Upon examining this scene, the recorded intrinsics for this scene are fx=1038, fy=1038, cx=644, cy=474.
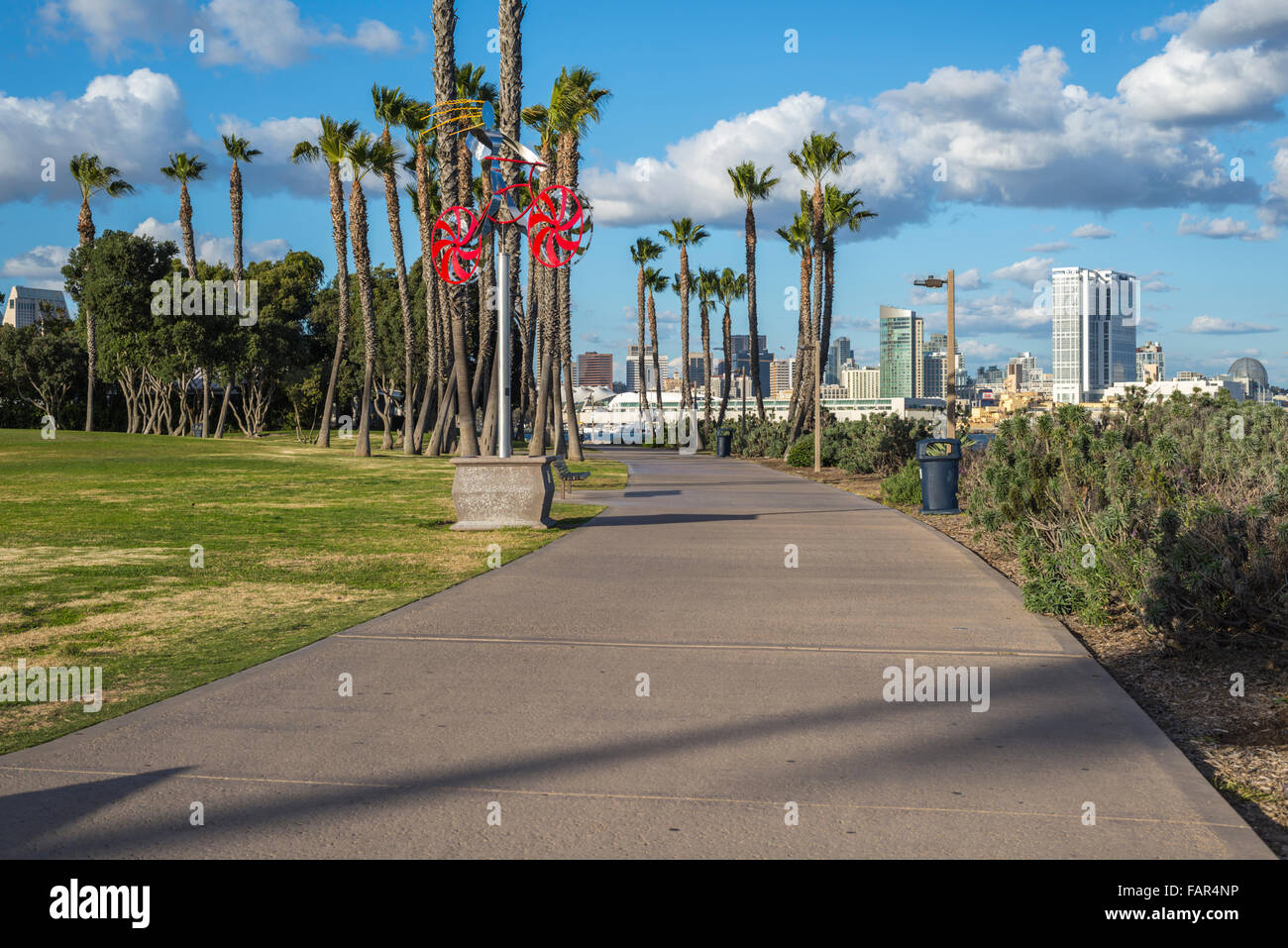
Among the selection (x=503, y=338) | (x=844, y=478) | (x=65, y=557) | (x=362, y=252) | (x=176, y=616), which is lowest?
(x=844, y=478)

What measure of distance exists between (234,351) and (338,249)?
11381mm

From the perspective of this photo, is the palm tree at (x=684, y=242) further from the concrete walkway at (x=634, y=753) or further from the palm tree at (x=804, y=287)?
the concrete walkway at (x=634, y=753)

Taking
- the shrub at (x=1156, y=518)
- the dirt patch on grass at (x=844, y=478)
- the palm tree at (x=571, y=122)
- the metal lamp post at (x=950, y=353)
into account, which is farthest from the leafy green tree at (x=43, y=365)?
the shrub at (x=1156, y=518)

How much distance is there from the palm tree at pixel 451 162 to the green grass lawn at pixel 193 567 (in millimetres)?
1897

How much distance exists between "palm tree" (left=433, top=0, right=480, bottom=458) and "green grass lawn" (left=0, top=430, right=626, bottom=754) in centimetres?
190

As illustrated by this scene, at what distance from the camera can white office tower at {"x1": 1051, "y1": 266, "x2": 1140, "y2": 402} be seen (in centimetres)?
3497

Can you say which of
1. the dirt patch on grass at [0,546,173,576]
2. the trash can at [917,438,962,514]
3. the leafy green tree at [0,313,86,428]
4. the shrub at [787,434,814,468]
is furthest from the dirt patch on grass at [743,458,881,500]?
the leafy green tree at [0,313,86,428]

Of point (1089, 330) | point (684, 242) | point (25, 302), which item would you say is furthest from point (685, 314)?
point (25, 302)

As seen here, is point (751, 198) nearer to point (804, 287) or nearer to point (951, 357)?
point (804, 287)

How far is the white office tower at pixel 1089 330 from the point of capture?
3497 cm

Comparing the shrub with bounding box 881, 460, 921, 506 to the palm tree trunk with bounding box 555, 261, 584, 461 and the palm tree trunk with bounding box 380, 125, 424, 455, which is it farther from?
the palm tree trunk with bounding box 380, 125, 424, 455

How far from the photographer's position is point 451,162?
2548cm

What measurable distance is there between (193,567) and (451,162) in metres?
16.5
